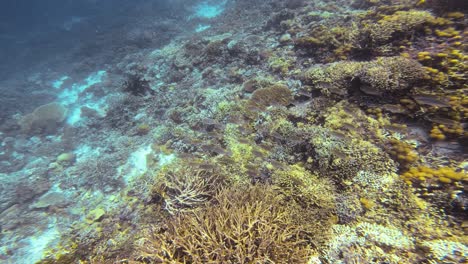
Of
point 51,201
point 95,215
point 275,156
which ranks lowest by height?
point 51,201

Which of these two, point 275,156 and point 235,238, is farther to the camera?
point 275,156

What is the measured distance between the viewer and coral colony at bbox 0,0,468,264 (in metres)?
3.01

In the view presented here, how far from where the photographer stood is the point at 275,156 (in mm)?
4664

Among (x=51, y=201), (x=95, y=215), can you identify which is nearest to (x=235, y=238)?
(x=95, y=215)

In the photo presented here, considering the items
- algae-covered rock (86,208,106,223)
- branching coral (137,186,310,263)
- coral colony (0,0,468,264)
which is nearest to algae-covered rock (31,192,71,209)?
coral colony (0,0,468,264)

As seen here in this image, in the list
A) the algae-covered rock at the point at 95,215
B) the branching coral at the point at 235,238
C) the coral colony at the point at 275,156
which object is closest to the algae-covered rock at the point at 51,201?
the coral colony at the point at 275,156

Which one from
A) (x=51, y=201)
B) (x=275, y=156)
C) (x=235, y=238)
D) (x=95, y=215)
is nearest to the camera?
(x=235, y=238)

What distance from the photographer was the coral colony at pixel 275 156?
9.89ft

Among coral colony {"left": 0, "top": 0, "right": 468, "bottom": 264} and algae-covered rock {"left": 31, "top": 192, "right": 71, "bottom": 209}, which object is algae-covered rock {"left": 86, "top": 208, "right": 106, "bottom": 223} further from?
algae-covered rock {"left": 31, "top": 192, "right": 71, "bottom": 209}

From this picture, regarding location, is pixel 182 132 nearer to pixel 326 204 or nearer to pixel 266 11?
pixel 326 204

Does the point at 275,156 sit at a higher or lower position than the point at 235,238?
lower

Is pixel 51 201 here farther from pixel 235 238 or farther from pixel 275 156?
pixel 275 156

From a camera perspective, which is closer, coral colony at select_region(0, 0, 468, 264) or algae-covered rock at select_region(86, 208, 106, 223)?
coral colony at select_region(0, 0, 468, 264)

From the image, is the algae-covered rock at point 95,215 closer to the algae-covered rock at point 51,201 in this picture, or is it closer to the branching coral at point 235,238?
the algae-covered rock at point 51,201
